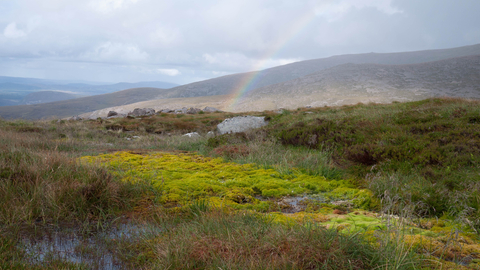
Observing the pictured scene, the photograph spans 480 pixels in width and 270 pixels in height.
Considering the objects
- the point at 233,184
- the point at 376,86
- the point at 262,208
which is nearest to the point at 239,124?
the point at 233,184

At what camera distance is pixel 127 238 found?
3.19m

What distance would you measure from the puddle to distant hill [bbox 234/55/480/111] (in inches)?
2111

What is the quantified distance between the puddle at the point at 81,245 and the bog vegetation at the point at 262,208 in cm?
2

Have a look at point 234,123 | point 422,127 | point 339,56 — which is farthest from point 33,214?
point 339,56

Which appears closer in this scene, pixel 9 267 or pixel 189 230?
pixel 9 267

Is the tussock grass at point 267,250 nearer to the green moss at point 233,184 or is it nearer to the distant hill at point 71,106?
the green moss at point 233,184

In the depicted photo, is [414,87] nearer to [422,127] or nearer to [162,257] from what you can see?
[422,127]

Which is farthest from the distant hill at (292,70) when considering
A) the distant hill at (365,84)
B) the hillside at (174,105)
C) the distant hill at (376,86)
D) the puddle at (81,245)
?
the puddle at (81,245)

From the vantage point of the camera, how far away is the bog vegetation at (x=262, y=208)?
2357 mm

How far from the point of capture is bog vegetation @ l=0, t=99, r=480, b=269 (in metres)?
2.36

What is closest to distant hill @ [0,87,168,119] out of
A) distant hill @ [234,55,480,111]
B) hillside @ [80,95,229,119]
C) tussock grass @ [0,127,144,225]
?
hillside @ [80,95,229,119]

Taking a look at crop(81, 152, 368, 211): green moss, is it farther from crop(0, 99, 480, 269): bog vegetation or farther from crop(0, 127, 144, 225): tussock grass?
crop(0, 127, 144, 225): tussock grass

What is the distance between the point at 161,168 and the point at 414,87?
71.9 m

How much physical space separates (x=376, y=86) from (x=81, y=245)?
74180 mm
